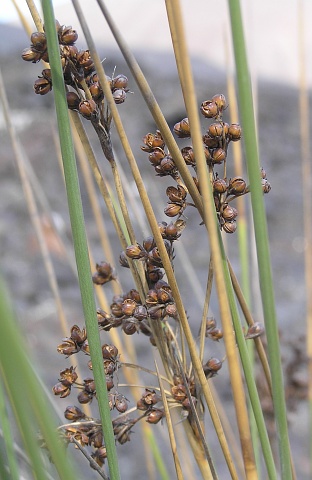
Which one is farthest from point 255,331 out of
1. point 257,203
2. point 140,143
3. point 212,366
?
point 140,143

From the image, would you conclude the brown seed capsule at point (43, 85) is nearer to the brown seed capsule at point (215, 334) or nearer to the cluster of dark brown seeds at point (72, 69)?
the cluster of dark brown seeds at point (72, 69)

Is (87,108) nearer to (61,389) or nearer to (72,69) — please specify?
(72,69)

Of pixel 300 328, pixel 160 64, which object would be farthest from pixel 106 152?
pixel 160 64

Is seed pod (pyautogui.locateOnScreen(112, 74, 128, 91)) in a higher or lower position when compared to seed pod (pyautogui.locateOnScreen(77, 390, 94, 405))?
higher

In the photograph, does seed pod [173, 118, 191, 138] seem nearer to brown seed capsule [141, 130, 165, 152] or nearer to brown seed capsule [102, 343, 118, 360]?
brown seed capsule [141, 130, 165, 152]

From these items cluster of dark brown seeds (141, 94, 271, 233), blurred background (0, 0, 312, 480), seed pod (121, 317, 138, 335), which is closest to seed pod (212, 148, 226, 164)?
cluster of dark brown seeds (141, 94, 271, 233)
